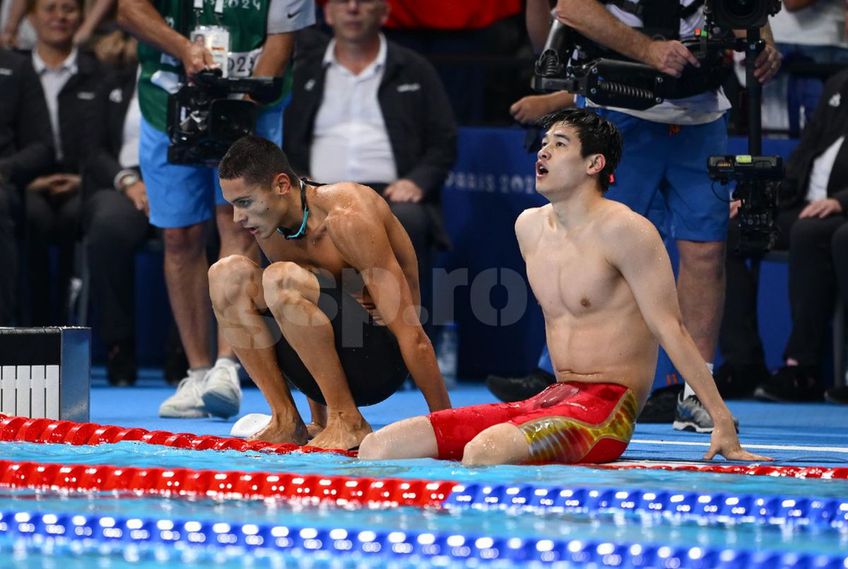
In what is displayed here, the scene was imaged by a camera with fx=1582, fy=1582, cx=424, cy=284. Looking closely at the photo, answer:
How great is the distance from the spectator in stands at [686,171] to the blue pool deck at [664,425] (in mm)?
382

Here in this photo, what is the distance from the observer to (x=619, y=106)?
574 cm

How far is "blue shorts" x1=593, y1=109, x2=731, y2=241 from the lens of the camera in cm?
589

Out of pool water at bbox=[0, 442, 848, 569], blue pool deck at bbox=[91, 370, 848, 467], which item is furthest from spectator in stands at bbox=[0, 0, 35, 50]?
pool water at bbox=[0, 442, 848, 569]

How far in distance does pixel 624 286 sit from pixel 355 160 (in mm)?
3521

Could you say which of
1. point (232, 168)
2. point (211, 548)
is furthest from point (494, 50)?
point (211, 548)

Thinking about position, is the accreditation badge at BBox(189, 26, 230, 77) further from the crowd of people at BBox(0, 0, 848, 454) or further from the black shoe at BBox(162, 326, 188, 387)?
the black shoe at BBox(162, 326, 188, 387)

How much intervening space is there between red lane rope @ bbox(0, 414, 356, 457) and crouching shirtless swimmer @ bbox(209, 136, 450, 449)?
0.21 meters

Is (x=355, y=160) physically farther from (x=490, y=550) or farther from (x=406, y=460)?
(x=490, y=550)

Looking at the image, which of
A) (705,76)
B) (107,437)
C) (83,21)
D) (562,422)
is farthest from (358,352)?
(83,21)

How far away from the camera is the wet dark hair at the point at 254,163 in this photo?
4809mm

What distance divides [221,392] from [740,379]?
8.79 feet

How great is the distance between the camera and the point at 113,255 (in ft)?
25.9

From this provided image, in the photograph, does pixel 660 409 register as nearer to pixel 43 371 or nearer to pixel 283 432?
pixel 283 432

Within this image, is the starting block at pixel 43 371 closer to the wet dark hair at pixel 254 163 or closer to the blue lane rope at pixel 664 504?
the wet dark hair at pixel 254 163
